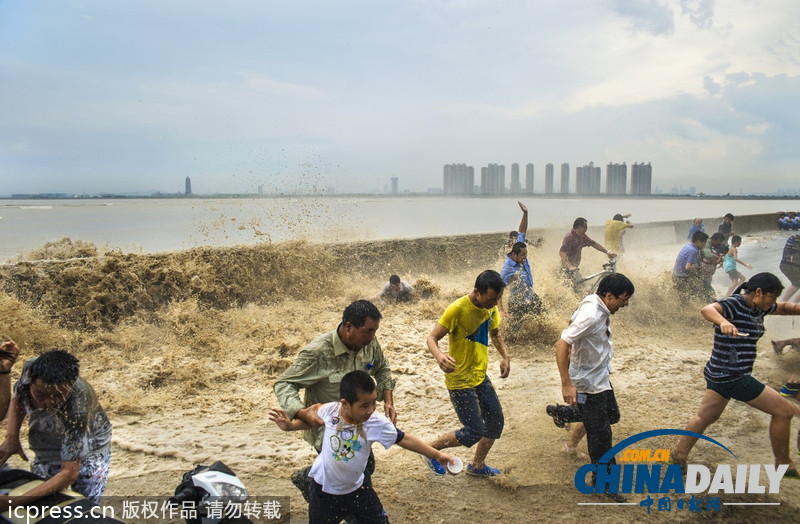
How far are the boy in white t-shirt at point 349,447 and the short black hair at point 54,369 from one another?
116 cm

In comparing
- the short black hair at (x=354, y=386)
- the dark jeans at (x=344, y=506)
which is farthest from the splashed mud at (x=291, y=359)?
the short black hair at (x=354, y=386)

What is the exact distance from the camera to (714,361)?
400 cm

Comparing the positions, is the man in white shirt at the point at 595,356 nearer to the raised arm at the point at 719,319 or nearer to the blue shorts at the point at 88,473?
the raised arm at the point at 719,319

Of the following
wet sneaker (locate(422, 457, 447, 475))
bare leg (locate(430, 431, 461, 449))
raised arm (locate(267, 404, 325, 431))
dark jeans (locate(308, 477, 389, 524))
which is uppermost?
raised arm (locate(267, 404, 325, 431))

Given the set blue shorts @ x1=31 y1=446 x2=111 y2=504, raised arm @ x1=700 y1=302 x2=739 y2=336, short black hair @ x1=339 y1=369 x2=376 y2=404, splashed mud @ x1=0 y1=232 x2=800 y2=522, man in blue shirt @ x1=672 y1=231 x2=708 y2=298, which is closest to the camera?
short black hair @ x1=339 y1=369 x2=376 y2=404

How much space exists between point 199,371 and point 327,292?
15.4 feet

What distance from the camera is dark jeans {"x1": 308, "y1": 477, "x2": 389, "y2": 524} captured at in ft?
9.39

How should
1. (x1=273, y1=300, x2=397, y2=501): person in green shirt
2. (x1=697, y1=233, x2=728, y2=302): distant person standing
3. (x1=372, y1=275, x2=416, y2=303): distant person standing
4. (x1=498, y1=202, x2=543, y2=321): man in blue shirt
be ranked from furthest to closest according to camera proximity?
(x1=372, y1=275, x2=416, y2=303): distant person standing < (x1=697, y1=233, x2=728, y2=302): distant person standing < (x1=498, y1=202, x2=543, y2=321): man in blue shirt < (x1=273, y1=300, x2=397, y2=501): person in green shirt

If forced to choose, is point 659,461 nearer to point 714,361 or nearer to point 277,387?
point 714,361

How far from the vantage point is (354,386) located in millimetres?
2770

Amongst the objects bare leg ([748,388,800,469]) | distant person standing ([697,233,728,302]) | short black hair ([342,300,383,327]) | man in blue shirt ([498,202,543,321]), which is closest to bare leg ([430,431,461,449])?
short black hair ([342,300,383,327])

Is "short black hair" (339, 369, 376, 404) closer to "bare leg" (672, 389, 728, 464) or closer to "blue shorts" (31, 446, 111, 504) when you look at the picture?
"blue shorts" (31, 446, 111, 504)

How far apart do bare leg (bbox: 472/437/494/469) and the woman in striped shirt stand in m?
1.69

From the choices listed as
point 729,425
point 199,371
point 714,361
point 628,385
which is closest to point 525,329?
point 628,385
